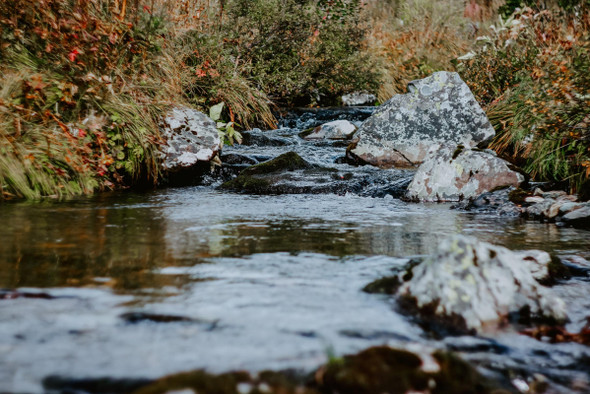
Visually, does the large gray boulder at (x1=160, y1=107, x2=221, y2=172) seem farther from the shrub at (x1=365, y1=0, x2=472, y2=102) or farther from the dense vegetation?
the shrub at (x1=365, y1=0, x2=472, y2=102)

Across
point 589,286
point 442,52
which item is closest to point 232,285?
point 589,286

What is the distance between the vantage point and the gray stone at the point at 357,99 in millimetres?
11617

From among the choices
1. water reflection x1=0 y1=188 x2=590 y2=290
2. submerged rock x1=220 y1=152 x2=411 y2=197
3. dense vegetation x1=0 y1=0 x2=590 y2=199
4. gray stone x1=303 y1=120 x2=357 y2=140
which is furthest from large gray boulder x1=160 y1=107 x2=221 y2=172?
gray stone x1=303 y1=120 x2=357 y2=140

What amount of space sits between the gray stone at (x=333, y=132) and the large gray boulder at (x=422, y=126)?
1.37 meters

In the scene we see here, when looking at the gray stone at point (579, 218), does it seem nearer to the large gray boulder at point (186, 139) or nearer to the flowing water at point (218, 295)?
the flowing water at point (218, 295)

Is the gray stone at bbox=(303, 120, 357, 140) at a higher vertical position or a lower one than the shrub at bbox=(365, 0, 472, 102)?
lower

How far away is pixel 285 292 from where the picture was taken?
1907mm

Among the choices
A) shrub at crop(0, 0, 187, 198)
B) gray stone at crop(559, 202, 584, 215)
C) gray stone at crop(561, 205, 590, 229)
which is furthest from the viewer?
shrub at crop(0, 0, 187, 198)

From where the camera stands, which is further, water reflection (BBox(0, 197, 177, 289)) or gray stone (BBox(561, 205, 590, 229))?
gray stone (BBox(561, 205, 590, 229))

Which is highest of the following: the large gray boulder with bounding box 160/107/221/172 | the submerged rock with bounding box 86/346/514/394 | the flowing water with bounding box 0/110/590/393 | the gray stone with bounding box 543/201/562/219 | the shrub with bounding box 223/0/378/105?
the shrub with bounding box 223/0/378/105

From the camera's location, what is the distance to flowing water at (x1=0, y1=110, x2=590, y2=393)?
137cm

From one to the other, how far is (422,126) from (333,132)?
6.24ft

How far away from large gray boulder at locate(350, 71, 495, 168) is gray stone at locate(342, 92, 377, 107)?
4.29 metres

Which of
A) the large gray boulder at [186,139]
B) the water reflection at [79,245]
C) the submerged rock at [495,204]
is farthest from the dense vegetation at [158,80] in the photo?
the water reflection at [79,245]
